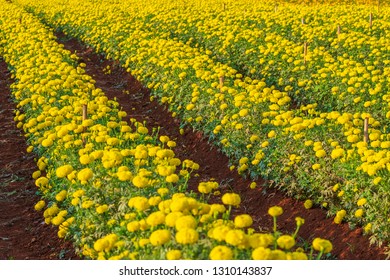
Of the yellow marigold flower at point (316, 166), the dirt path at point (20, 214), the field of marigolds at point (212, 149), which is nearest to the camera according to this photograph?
the field of marigolds at point (212, 149)

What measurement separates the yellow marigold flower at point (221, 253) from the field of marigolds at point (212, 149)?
0.01 m

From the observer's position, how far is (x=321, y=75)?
34.7 ft

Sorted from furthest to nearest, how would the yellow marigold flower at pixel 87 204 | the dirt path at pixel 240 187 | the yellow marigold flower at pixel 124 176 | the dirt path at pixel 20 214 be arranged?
the dirt path at pixel 20 214 → the dirt path at pixel 240 187 → the yellow marigold flower at pixel 87 204 → the yellow marigold flower at pixel 124 176

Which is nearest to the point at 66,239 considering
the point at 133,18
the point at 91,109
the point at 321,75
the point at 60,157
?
the point at 60,157

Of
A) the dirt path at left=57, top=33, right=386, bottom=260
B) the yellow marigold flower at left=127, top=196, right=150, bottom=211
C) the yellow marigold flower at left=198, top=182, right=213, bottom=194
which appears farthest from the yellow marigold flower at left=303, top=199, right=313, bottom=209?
the yellow marigold flower at left=127, top=196, right=150, bottom=211

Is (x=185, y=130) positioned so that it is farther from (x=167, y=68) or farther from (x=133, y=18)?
(x=133, y=18)

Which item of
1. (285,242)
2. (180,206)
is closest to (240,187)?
(180,206)

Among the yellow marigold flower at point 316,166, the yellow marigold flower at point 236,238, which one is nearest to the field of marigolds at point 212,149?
the yellow marigold flower at point 236,238

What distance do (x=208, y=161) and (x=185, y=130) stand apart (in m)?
1.46

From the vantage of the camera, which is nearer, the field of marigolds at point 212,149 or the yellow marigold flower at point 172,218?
the yellow marigold flower at point 172,218

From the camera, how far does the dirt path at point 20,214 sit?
6.80 metres

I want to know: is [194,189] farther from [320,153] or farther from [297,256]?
[297,256]

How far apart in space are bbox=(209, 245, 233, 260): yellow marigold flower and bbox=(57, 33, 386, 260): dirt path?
291cm

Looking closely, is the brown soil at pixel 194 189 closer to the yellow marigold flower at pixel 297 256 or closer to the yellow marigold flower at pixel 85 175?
the yellow marigold flower at pixel 85 175
